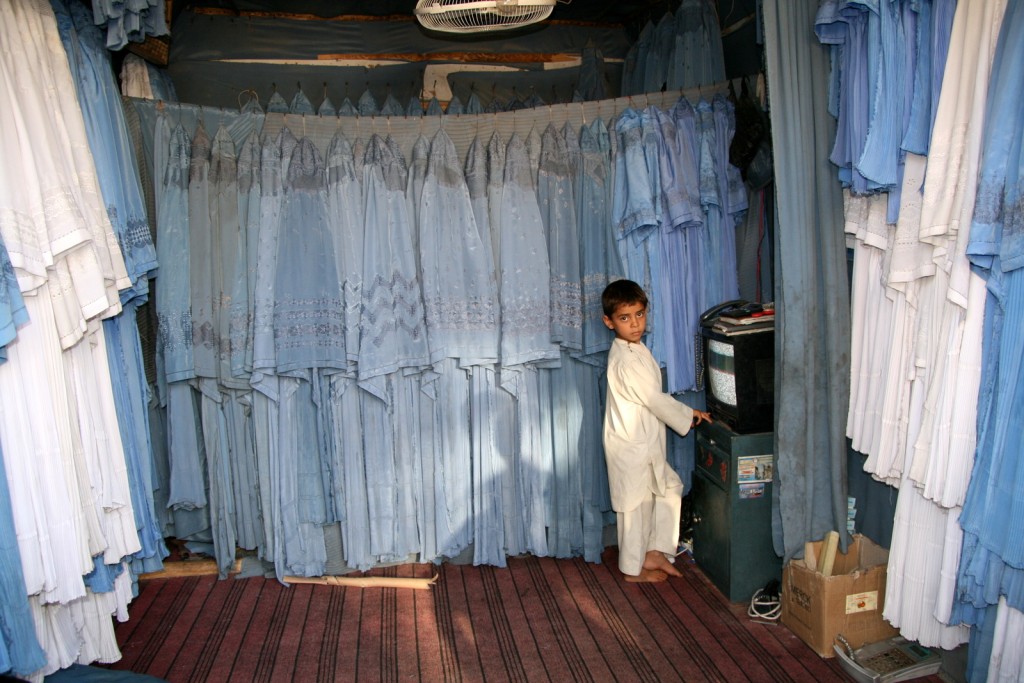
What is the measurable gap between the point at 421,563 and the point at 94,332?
1864mm

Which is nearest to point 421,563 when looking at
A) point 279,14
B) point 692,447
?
point 692,447

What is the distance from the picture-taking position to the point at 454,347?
12.5 ft

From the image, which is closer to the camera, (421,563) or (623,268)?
(623,268)

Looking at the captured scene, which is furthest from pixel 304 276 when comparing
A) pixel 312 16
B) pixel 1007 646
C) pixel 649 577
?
pixel 1007 646

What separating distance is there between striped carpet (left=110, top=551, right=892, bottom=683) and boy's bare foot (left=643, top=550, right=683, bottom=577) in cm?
5

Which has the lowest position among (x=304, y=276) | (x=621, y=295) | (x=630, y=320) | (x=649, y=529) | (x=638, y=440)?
(x=649, y=529)

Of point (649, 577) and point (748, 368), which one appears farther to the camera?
point (649, 577)

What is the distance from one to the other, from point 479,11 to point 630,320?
1412 mm

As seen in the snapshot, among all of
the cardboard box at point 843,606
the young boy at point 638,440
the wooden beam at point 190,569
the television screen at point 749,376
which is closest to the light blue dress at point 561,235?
the young boy at point 638,440

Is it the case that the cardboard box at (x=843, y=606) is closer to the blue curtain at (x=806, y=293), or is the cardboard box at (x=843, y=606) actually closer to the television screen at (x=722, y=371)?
the blue curtain at (x=806, y=293)

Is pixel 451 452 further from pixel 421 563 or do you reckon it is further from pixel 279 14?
pixel 279 14

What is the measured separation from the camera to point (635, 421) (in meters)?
3.68

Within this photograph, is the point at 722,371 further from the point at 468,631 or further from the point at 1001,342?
the point at 468,631

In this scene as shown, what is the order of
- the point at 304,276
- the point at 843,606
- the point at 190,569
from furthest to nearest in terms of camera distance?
the point at 190,569, the point at 304,276, the point at 843,606
